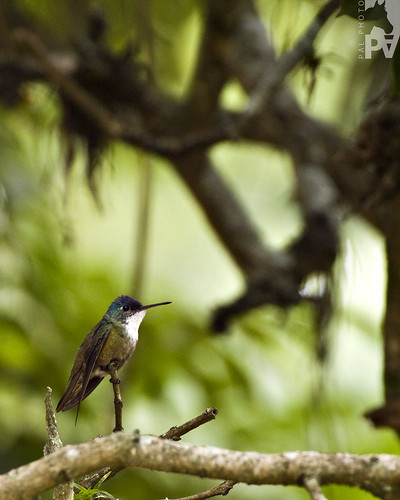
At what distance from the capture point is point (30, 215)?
5.23 meters

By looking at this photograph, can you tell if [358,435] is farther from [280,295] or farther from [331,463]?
[331,463]

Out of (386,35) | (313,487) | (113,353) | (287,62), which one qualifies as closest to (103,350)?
(113,353)

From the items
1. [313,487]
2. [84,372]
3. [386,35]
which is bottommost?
[313,487]

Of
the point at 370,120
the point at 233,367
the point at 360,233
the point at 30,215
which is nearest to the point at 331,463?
the point at 370,120

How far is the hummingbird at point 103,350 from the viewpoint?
3.83 ft

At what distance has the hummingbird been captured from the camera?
3.83 feet

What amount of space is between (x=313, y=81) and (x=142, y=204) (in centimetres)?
188

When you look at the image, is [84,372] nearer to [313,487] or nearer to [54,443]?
[54,443]

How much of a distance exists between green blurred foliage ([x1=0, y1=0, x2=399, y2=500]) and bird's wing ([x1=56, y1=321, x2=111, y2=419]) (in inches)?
78.8

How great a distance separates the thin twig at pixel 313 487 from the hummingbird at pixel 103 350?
32cm

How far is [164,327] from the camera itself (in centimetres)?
476

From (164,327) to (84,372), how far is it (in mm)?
3599

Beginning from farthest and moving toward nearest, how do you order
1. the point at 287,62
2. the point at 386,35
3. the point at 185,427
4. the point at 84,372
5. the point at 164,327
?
1. the point at 164,327
2. the point at 287,62
3. the point at 386,35
4. the point at 185,427
5. the point at 84,372

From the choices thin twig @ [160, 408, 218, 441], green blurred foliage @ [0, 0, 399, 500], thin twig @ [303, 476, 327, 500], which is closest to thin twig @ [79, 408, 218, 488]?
thin twig @ [160, 408, 218, 441]
